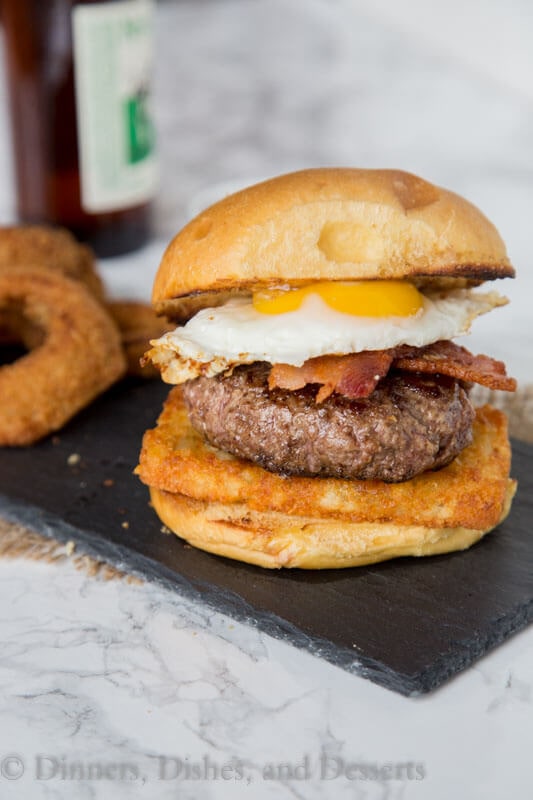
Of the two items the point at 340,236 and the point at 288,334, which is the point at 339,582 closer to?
the point at 288,334

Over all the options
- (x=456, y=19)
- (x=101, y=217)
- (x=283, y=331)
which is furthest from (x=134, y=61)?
(x=456, y=19)

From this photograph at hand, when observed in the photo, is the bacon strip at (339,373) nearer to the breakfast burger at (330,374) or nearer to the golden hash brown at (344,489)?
the breakfast burger at (330,374)

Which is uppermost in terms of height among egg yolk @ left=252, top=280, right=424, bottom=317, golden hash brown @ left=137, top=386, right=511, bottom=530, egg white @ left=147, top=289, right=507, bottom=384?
egg yolk @ left=252, top=280, right=424, bottom=317

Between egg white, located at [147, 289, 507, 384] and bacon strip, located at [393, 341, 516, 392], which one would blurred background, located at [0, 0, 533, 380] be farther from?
bacon strip, located at [393, 341, 516, 392]

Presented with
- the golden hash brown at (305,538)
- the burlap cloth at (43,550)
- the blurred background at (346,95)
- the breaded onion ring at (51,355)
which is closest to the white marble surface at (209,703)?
the burlap cloth at (43,550)

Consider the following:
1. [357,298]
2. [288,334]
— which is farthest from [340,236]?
[288,334]

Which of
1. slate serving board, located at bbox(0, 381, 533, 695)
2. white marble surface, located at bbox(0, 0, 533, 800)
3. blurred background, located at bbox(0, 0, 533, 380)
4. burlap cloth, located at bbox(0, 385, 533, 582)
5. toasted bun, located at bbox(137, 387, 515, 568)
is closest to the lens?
white marble surface, located at bbox(0, 0, 533, 800)

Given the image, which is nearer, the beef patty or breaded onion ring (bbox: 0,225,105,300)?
the beef patty

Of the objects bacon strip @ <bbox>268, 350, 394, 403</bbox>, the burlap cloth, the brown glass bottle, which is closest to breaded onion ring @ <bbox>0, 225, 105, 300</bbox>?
the brown glass bottle
